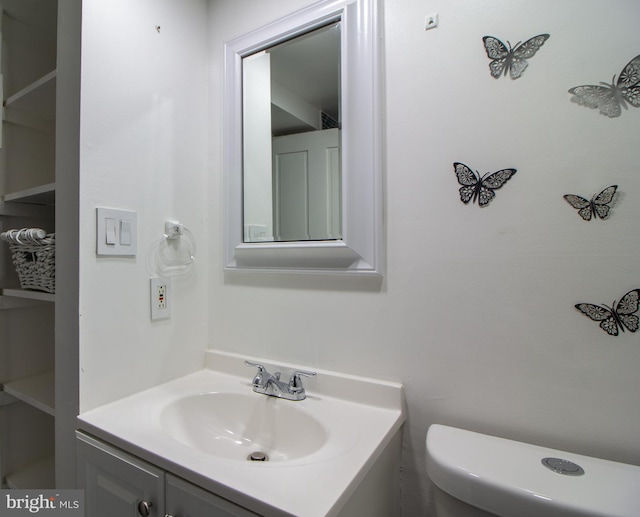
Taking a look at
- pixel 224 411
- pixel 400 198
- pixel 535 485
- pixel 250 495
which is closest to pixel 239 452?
pixel 224 411

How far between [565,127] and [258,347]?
3.27ft

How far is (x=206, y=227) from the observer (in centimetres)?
121

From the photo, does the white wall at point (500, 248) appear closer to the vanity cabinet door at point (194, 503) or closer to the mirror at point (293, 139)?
the mirror at point (293, 139)

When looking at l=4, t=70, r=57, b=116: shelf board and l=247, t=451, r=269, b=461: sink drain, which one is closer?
l=247, t=451, r=269, b=461: sink drain

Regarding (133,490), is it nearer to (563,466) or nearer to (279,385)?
(279,385)

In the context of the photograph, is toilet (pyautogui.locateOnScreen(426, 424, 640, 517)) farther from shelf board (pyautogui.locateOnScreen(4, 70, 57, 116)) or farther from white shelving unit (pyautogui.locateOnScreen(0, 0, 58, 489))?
shelf board (pyautogui.locateOnScreen(4, 70, 57, 116))

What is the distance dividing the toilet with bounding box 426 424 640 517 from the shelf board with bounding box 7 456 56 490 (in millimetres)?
1306

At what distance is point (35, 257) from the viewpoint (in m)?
1.04

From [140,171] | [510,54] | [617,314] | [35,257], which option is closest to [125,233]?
[140,171]

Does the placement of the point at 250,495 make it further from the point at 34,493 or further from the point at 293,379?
the point at 34,493

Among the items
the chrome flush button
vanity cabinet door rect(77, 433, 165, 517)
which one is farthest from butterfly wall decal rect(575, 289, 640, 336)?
vanity cabinet door rect(77, 433, 165, 517)

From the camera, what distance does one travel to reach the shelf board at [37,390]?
1.00m

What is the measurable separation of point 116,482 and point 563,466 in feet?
3.07

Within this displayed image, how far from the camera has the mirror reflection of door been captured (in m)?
0.97
